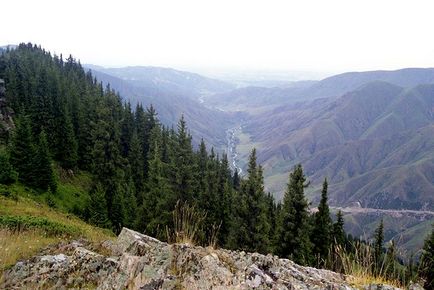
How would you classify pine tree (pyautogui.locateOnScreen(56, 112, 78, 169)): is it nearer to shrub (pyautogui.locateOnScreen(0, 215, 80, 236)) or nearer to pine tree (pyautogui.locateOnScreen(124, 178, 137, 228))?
pine tree (pyautogui.locateOnScreen(124, 178, 137, 228))

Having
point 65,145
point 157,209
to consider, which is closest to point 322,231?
point 157,209

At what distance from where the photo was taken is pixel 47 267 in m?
8.44

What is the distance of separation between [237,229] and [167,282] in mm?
28543

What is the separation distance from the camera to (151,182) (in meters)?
47.0

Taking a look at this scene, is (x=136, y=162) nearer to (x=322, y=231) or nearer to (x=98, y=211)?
(x=98, y=211)

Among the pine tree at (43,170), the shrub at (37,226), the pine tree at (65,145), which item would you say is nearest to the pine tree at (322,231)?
the shrub at (37,226)

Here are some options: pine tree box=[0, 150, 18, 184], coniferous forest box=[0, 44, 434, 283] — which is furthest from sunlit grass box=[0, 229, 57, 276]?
pine tree box=[0, 150, 18, 184]

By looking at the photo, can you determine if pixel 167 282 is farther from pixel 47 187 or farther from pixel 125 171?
pixel 125 171

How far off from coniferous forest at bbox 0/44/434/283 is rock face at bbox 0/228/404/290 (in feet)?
3.86

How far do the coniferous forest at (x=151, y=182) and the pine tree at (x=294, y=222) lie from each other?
0.31ft

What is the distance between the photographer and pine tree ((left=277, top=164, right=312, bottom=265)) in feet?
106

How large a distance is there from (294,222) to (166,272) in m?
27.1

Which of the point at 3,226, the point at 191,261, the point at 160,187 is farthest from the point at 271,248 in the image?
the point at 191,261

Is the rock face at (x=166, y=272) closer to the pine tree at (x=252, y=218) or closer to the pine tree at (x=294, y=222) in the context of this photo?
the pine tree at (x=294, y=222)
